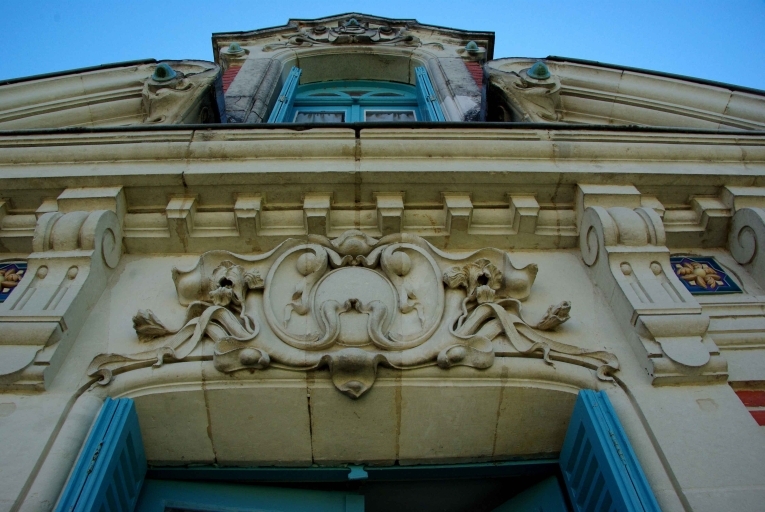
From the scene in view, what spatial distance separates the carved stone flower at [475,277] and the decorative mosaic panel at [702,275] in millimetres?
1155

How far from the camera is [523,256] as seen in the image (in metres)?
4.09

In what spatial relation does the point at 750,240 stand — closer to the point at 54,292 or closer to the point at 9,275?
the point at 54,292

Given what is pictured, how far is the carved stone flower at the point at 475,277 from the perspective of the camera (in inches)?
143

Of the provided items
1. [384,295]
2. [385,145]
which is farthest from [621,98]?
[384,295]

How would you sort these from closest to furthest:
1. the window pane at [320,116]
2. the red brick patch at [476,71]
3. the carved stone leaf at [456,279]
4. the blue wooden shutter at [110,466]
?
the blue wooden shutter at [110,466] → the carved stone leaf at [456,279] → the window pane at [320,116] → the red brick patch at [476,71]

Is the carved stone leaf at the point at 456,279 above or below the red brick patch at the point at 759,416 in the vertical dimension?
above

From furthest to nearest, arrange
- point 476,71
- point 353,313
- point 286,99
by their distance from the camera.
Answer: point 476,71 < point 286,99 < point 353,313

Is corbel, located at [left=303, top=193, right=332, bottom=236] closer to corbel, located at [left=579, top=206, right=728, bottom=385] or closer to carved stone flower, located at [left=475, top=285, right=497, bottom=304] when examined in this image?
carved stone flower, located at [left=475, top=285, right=497, bottom=304]

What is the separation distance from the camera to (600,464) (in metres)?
2.93

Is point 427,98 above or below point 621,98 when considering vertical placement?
above

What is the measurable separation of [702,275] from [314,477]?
8.27 ft

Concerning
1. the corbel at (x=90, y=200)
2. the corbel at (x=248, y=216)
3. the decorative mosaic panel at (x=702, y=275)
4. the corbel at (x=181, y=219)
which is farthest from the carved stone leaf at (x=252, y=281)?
the decorative mosaic panel at (x=702, y=275)

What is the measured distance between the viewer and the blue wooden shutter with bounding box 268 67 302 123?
6696mm

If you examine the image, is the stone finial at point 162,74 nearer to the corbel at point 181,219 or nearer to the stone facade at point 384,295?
the stone facade at point 384,295
